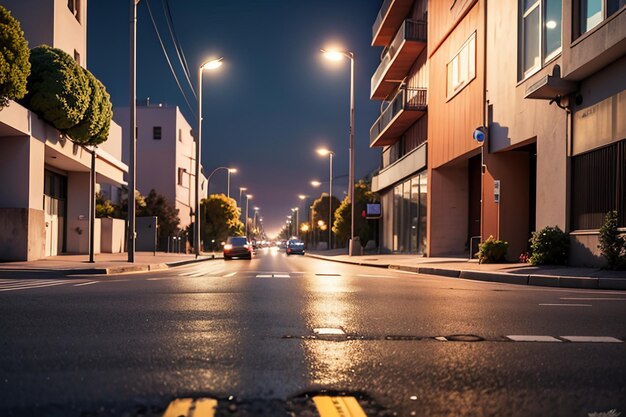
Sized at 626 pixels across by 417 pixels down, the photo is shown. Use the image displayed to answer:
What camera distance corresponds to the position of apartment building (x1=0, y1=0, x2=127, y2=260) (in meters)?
22.0

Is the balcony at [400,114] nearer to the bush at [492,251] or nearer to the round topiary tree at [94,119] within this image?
the bush at [492,251]

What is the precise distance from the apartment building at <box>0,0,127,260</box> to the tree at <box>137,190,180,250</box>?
10.9m

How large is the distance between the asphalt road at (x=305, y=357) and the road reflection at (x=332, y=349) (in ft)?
0.05

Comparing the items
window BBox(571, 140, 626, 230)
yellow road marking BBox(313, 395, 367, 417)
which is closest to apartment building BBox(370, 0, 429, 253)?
window BBox(571, 140, 626, 230)

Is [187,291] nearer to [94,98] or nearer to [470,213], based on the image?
[94,98]

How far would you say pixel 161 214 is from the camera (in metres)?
53.2

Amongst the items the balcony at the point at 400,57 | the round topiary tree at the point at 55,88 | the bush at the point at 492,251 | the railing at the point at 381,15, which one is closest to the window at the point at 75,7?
the round topiary tree at the point at 55,88

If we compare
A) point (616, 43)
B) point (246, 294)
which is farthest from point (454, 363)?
point (616, 43)

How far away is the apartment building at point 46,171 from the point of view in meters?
22.0

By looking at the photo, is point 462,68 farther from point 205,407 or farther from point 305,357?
point 205,407

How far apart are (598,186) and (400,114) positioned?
21.1m

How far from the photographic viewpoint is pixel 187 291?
1103cm

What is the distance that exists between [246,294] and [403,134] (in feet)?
115

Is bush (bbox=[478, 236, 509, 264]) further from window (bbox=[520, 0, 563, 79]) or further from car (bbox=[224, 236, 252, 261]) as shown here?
car (bbox=[224, 236, 252, 261])
